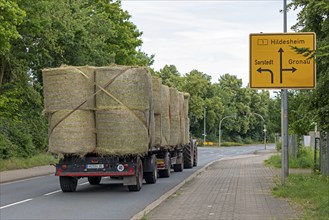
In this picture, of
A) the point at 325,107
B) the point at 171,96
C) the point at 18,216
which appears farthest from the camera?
the point at 171,96

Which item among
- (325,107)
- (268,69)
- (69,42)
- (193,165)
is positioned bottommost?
(193,165)

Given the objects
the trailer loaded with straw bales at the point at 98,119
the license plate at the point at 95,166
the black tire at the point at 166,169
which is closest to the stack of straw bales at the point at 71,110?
the trailer loaded with straw bales at the point at 98,119

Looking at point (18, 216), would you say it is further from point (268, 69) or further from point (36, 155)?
point (36, 155)

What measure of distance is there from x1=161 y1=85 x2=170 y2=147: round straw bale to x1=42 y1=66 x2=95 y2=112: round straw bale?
490 cm

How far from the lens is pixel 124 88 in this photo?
16.0 m

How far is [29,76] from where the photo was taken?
33344mm

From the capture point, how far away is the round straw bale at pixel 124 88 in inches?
626

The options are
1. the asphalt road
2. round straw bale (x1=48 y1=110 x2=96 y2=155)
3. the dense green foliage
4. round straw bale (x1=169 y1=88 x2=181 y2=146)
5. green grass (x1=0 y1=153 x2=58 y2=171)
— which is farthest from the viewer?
the dense green foliage

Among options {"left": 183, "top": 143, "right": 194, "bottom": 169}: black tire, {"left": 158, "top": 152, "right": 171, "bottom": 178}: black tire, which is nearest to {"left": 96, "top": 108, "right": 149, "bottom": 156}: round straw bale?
{"left": 158, "top": 152, "right": 171, "bottom": 178}: black tire

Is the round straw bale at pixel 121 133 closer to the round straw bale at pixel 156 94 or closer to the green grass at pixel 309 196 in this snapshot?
the round straw bale at pixel 156 94

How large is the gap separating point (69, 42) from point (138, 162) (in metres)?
19.3

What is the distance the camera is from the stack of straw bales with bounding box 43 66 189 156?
15734mm

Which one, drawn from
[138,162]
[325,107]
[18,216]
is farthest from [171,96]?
[18,216]

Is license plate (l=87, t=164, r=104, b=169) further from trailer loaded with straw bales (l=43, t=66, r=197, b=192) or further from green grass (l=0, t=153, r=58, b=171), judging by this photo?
green grass (l=0, t=153, r=58, b=171)
